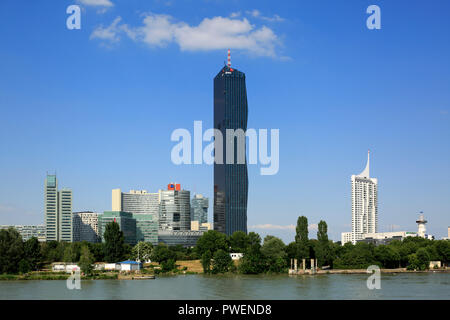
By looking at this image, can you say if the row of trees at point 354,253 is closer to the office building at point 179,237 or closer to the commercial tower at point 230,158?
the commercial tower at point 230,158

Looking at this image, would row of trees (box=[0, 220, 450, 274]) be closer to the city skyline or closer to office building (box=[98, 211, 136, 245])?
office building (box=[98, 211, 136, 245])

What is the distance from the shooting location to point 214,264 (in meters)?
81.3

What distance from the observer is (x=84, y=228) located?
613ft

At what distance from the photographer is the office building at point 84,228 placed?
185m

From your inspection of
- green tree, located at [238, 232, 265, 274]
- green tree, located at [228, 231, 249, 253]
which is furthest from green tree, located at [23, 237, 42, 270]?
green tree, located at [228, 231, 249, 253]

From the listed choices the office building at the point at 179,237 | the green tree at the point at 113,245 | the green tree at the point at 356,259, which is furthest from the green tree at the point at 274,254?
the office building at the point at 179,237

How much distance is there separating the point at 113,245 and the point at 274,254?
83.8ft

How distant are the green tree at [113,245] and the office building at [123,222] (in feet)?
244

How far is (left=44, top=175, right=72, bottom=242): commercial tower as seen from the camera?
164 meters

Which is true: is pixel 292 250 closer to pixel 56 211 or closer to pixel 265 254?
pixel 265 254

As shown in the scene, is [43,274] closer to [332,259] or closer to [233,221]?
[332,259]

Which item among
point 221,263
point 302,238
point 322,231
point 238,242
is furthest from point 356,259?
point 238,242

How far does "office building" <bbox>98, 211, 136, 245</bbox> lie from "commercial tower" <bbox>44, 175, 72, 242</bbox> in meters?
9.75
